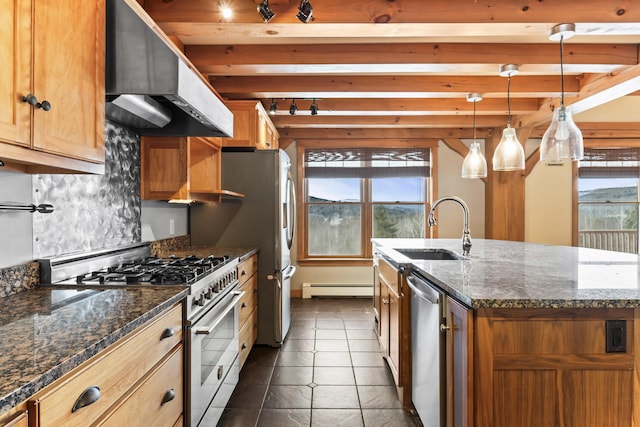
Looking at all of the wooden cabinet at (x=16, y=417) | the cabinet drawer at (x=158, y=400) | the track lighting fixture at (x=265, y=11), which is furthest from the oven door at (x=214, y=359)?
the track lighting fixture at (x=265, y=11)

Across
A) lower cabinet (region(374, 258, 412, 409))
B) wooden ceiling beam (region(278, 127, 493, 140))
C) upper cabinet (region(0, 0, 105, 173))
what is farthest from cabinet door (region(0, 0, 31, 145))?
wooden ceiling beam (region(278, 127, 493, 140))

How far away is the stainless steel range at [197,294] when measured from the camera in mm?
1744

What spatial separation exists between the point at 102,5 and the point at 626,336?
7.33 ft

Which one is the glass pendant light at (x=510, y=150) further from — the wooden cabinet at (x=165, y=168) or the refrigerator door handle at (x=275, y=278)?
the wooden cabinet at (x=165, y=168)

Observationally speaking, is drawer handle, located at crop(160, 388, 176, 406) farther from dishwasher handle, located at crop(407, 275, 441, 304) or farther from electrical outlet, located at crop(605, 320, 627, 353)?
electrical outlet, located at crop(605, 320, 627, 353)

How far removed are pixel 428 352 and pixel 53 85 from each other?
1865 mm

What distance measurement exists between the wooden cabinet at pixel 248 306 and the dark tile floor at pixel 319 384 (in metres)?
0.19

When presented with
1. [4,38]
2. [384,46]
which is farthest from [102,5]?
[384,46]

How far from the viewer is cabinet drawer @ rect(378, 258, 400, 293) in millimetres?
2500

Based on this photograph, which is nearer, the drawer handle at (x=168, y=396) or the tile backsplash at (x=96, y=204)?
the drawer handle at (x=168, y=396)

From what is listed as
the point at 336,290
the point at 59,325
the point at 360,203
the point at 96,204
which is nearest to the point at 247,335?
the point at 96,204

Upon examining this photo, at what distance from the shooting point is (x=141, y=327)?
1.28 m

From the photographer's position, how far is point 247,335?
3.05 meters

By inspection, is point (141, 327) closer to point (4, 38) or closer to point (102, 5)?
point (4, 38)
